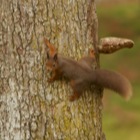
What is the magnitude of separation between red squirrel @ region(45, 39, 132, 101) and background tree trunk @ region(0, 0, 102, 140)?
4cm

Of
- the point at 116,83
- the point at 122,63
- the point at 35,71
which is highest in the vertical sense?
the point at 35,71

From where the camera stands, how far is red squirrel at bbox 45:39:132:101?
3.62 m

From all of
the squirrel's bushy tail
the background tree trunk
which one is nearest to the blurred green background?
the squirrel's bushy tail

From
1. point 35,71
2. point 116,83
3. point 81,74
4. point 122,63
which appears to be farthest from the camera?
point 122,63

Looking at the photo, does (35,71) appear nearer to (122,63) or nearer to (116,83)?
(116,83)

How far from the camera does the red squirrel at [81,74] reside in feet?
11.9

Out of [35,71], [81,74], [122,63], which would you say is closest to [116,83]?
[81,74]

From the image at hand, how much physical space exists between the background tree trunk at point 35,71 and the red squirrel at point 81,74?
0.04 m

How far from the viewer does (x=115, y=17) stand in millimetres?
15375

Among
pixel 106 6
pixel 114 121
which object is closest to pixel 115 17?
pixel 106 6

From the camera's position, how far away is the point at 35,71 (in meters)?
3.61

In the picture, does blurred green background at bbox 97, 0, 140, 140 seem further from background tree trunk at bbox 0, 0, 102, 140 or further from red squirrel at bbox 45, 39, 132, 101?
background tree trunk at bbox 0, 0, 102, 140

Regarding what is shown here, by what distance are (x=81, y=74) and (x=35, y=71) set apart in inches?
9.9

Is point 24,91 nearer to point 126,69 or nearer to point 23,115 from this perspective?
point 23,115
